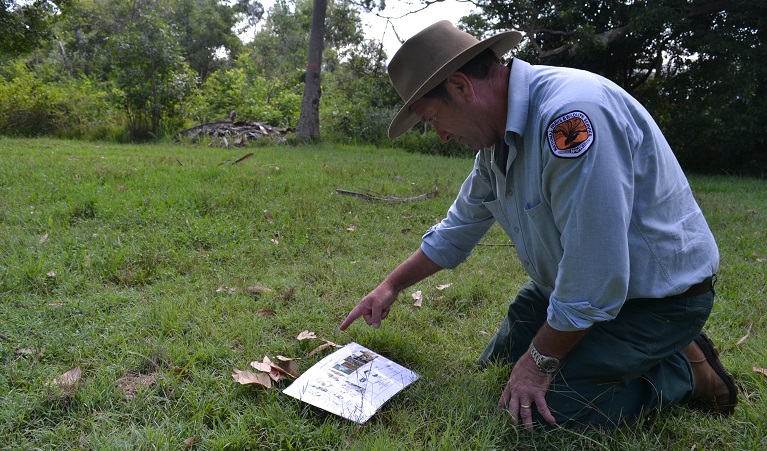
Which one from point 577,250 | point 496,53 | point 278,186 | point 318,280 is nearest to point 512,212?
point 577,250

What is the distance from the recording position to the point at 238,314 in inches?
115

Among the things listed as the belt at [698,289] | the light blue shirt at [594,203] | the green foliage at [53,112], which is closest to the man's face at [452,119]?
the light blue shirt at [594,203]

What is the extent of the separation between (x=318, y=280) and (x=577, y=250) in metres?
2.19

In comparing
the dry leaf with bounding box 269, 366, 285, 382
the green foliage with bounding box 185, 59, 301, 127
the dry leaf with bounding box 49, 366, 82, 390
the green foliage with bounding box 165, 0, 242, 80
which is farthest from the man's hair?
the green foliage with bounding box 165, 0, 242, 80

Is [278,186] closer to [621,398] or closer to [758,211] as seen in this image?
[621,398]

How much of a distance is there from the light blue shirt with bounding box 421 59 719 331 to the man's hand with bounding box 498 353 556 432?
8.9 inches

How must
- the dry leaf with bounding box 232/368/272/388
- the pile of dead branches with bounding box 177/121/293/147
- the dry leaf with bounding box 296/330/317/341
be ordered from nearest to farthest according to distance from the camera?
the dry leaf with bounding box 232/368/272/388 < the dry leaf with bounding box 296/330/317/341 < the pile of dead branches with bounding box 177/121/293/147

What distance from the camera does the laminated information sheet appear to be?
206 cm

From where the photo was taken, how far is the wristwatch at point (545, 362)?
73.4 inches

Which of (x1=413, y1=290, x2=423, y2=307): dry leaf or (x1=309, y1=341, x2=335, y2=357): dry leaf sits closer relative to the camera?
(x1=309, y1=341, x2=335, y2=357): dry leaf

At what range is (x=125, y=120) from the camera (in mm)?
12383

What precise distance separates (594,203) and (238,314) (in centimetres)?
202

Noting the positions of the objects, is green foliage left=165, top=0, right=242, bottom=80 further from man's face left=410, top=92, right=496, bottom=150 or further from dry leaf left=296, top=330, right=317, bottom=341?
man's face left=410, top=92, right=496, bottom=150

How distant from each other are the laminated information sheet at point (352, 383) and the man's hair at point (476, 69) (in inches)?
46.2
